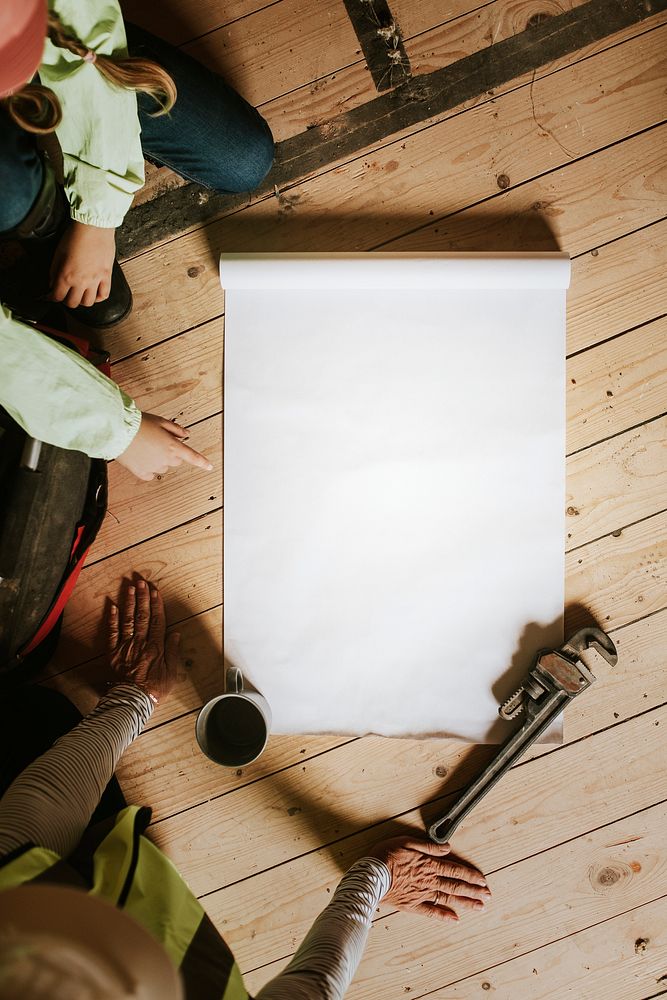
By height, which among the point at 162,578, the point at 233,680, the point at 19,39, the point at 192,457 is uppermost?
Answer: the point at 19,39

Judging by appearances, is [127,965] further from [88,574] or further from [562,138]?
[562,138]

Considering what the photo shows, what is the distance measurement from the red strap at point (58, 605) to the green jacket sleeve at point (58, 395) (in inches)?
6.7

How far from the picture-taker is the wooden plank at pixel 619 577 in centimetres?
85

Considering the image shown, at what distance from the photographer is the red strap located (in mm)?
800

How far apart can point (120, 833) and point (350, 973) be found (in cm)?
30

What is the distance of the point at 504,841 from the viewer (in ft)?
2.87

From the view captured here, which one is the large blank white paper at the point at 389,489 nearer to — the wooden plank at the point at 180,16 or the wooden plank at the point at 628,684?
the wooden plank at the point at 628,684

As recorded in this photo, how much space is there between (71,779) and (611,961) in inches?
29.9

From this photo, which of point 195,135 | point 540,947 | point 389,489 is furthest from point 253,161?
point 540,947

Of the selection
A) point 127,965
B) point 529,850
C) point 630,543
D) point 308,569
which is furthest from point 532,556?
point 127,965

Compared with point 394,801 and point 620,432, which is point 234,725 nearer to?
point 394,801

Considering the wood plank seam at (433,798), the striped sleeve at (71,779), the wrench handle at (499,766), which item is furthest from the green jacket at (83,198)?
the wrench handle at (499,766)

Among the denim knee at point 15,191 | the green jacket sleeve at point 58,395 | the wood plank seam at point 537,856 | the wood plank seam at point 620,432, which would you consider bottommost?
the wood plank seam at point 537,856

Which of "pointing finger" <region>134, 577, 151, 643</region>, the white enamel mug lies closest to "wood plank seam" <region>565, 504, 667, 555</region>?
the white enamel mug
